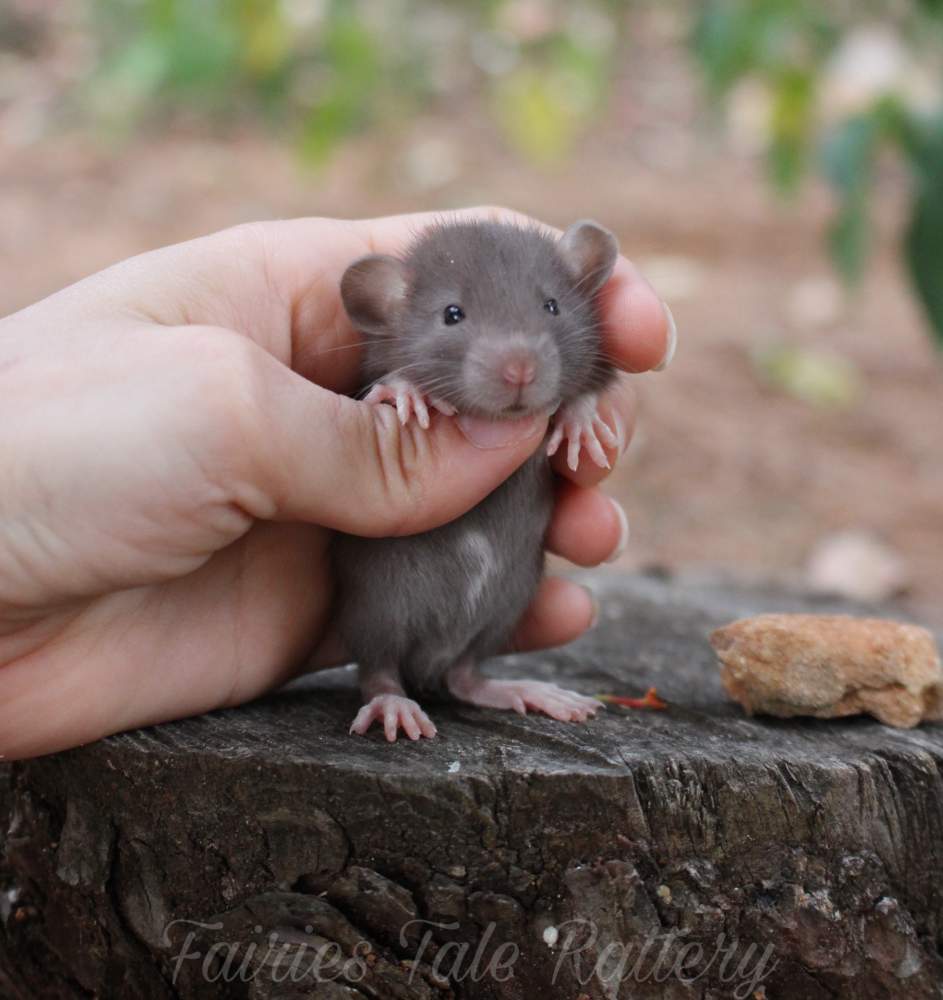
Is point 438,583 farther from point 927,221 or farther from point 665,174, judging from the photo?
point 665,174

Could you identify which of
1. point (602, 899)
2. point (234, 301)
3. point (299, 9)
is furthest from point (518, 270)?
point (299, 9)

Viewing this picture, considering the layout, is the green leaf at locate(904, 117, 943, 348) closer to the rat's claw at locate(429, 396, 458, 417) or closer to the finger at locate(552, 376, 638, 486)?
the finger at locate(552, 376, 638, 486)

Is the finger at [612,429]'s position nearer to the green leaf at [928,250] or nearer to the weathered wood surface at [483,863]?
the weathered wood surface at [483,863]

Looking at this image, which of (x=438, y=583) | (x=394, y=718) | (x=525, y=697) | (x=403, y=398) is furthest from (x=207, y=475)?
(x=525, y=697)

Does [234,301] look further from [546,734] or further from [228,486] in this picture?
[546,734]

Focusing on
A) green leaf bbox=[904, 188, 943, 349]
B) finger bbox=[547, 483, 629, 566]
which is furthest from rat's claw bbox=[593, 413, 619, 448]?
green leaf bbox=[904, 188, 943, 349]
